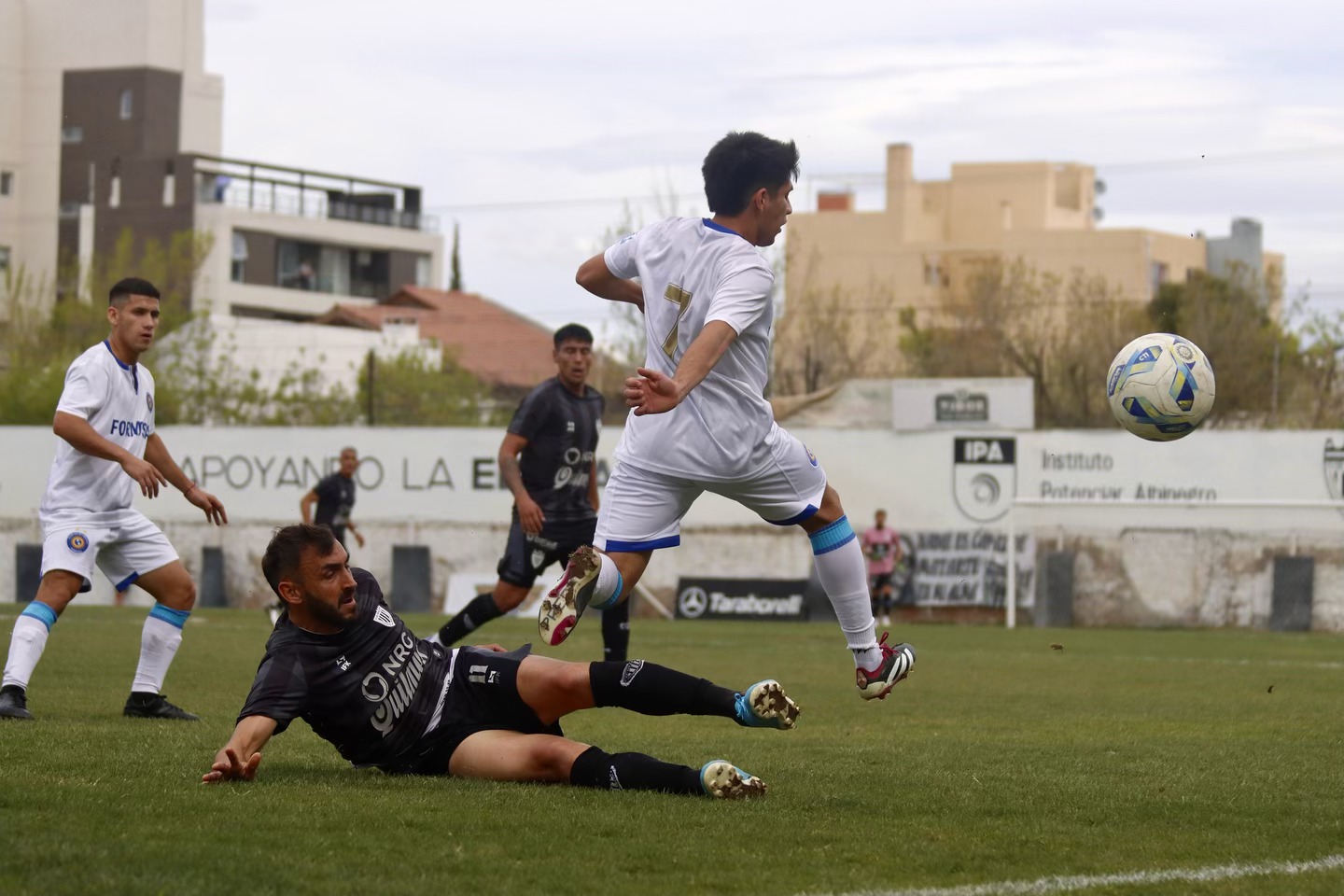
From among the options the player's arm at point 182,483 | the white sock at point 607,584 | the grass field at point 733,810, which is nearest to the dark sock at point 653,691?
the grass field at point 733,810

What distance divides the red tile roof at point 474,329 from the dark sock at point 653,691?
64382 millimetres

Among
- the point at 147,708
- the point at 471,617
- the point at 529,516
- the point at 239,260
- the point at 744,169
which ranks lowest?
the point at 147,708

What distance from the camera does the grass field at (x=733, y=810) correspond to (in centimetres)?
443

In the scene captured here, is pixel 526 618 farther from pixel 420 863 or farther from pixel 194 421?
pixel 194 421

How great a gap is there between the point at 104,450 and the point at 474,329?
73006 mm

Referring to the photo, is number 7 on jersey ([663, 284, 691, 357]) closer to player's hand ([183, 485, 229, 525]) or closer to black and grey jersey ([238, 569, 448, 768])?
black and grey jersey ([238, 569, 448, 768])

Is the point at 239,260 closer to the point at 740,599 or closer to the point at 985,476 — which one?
the point at 740,599

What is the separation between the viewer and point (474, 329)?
8056cm

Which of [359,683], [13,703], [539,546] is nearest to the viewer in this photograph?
[359,683]

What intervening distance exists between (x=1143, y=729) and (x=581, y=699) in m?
3.87

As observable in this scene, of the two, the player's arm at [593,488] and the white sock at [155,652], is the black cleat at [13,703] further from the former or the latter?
the player's arm at [593,488]

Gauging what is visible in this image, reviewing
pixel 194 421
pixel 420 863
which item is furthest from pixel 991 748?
pixel 194 421

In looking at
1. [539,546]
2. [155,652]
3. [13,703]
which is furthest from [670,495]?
[539,546]

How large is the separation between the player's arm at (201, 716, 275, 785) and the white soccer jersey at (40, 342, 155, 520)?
3.06 meters
